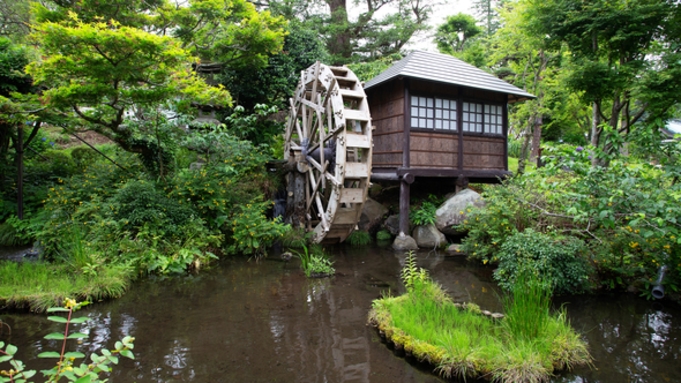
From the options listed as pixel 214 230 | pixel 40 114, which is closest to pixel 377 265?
pixel 214 230

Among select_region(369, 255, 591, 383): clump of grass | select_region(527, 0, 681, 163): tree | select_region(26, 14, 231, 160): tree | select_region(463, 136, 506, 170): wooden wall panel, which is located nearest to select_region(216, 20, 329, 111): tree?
select_region(26, 14, 231, 160): tree

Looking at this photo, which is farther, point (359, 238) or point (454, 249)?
point (359, 238)

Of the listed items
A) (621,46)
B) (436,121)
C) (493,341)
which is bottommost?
(493,341)

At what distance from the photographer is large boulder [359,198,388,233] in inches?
382

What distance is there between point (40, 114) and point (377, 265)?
20.5 feet

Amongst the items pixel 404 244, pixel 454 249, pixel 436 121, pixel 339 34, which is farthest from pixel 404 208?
pixel 339 34

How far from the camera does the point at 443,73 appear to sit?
905cm

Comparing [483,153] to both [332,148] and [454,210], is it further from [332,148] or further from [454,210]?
[332,148]

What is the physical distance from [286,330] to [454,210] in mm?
5550

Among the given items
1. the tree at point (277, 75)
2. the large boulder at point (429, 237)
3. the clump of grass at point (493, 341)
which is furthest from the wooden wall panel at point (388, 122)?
the clump of grass at point (493, 341)

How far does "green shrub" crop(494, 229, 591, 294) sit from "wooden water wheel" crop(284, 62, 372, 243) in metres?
2.94

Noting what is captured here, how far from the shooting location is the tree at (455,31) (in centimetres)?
1848

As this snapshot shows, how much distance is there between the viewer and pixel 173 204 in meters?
6.98

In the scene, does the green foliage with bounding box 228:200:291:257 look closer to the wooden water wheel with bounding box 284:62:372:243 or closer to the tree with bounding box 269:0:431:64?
the wooden water wheel with bounding box 284:62:372:243
